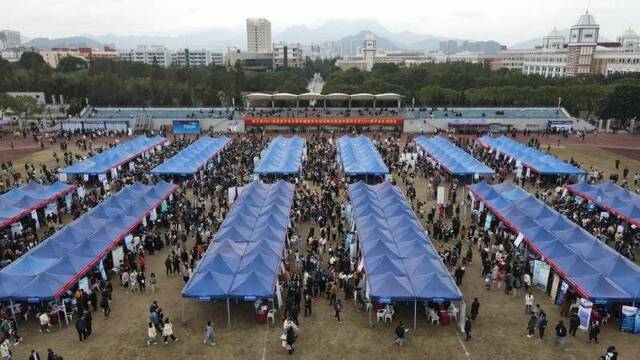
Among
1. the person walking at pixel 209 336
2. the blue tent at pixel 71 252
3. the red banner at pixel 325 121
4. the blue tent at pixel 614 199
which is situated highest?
the red banner at pixel 325 121

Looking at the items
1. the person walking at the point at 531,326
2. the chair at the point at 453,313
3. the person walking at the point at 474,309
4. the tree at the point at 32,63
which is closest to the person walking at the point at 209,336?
the chair at the point at 453,313

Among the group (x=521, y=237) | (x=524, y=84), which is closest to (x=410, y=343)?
(x=521, y=237)

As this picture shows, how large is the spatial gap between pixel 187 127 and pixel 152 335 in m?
37.7

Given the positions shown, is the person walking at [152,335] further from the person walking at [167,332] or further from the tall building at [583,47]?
the tall building at [583,47]

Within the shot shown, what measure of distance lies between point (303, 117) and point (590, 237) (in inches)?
1525

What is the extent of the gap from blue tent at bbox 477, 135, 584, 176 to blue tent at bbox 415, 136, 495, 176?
3274 mm

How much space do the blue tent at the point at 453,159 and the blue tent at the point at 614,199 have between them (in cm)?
510

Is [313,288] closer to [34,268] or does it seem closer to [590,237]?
[34,268]

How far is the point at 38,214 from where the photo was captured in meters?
22.6

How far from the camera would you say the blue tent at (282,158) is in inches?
1110

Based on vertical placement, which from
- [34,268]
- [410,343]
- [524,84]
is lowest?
[410,343]

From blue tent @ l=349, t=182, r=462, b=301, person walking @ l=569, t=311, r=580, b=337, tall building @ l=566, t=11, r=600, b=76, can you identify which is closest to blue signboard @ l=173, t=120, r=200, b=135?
blue tent @ l=349, t=182, r=462, b=301

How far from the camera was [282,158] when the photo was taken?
103 feet

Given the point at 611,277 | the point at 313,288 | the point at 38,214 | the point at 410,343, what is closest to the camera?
the point at 410,343
